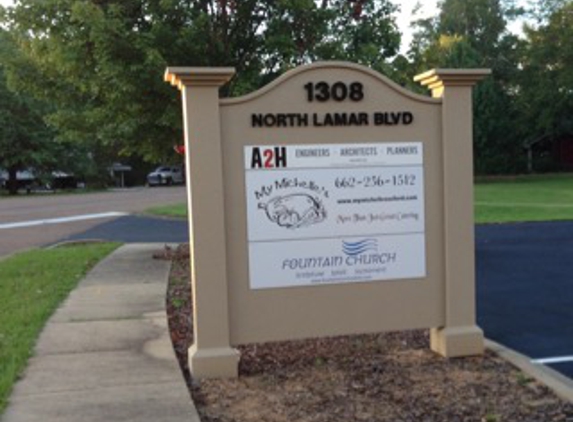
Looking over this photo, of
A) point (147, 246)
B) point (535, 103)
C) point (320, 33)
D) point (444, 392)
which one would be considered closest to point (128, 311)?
point (444, 392)

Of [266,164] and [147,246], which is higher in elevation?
[266,164]

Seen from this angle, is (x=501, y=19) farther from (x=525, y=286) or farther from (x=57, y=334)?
(x=57, y=334)

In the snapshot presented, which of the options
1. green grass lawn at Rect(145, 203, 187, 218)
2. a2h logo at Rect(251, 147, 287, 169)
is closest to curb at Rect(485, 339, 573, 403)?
a2h logo at Rect(251, 147, 287, 169)

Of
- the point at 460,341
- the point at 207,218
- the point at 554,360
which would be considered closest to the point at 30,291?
the point at 207,218

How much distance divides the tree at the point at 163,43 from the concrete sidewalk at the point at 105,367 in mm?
2793

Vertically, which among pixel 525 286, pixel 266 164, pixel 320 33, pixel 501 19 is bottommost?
pixel 525 286

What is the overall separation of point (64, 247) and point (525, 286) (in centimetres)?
934

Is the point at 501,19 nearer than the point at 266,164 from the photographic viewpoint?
No

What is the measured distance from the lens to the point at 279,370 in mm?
6090

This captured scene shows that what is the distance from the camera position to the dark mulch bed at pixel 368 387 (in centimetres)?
496

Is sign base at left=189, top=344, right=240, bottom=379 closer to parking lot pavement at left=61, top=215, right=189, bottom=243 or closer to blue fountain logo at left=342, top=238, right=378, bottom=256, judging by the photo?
blue fountain logo at left=342, top=238, right=378, bottom=256

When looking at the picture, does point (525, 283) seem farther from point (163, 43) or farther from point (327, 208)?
point (163, 43)

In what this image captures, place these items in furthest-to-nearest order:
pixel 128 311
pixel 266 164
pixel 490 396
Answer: pixel 128 311 → pixel 266 164 → pixel 490 396

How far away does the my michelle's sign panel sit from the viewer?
19.5 ft
